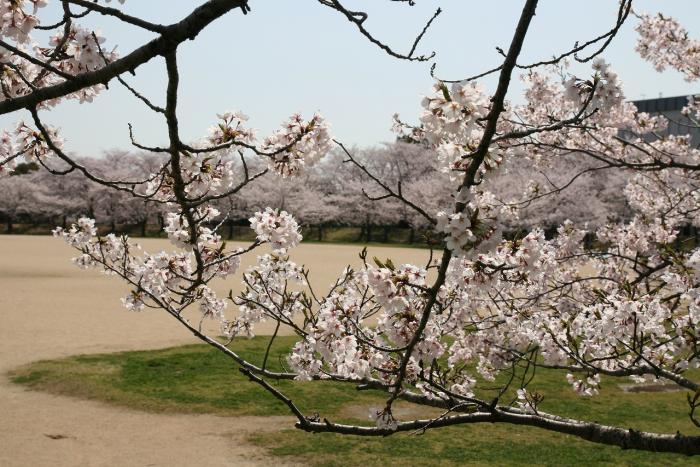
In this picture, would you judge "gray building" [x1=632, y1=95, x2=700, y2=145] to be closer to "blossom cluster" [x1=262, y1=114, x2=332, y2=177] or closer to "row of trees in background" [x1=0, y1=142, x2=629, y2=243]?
"row of trees in background" [x1=0, y1=142, x2=629, y2=243]

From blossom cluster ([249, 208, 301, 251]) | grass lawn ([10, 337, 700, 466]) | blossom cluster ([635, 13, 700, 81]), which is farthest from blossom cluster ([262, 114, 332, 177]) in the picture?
blossom cluster ([635, 13, 700, 81])

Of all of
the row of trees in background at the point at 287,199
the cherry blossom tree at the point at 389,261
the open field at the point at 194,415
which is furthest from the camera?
the row of trees in background at the point at 287,199

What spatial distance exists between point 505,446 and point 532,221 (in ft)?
108

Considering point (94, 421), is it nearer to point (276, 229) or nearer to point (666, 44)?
point (276, 229)

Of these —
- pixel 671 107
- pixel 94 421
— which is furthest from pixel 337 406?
pixel 671 107

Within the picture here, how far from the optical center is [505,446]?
19.6 ft

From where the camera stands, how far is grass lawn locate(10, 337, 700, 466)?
5617mm

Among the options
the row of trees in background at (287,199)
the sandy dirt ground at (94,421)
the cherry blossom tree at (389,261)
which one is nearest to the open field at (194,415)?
the sandy dirt ground at (94,421)

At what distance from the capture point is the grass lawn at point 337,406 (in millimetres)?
5617

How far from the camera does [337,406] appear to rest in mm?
7156

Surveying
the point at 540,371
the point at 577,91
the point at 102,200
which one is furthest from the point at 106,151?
the point at 577,91

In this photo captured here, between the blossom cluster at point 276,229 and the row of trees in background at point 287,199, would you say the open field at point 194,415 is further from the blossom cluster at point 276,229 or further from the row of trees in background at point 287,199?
the row of trees in background at point 287,199

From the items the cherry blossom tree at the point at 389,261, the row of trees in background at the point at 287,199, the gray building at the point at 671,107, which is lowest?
the cherry blossom tree at the point at 389,261

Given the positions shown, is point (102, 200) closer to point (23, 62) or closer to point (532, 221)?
point (532, 221)
